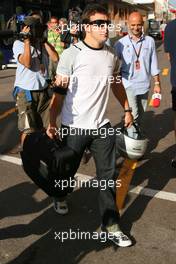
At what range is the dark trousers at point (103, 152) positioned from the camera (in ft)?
13.2

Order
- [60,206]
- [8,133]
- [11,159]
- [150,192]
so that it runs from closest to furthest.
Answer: [60,206] → [150,192] → [11,159] → [8,133]

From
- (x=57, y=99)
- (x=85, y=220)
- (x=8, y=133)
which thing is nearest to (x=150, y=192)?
(x=85, y=220)

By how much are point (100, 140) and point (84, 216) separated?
0.94 metres

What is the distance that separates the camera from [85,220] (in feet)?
14.7

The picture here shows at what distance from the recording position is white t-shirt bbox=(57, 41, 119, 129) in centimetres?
382

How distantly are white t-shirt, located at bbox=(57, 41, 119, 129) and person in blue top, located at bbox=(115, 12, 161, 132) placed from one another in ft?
6.01

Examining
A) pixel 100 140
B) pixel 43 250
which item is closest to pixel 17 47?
pixel 100 140

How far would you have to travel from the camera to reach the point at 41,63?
5.61m

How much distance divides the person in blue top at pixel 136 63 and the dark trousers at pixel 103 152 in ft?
6.35

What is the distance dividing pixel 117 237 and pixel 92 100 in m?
1.17

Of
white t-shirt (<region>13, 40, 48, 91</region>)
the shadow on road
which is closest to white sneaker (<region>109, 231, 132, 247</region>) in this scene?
white t-shirt (<region>13, 40, 48, 91</region>)

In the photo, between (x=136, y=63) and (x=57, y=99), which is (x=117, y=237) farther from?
(x=136, y=63)

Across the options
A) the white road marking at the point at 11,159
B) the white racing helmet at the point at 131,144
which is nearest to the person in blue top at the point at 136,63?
the white racing helmet at the point at 131,144

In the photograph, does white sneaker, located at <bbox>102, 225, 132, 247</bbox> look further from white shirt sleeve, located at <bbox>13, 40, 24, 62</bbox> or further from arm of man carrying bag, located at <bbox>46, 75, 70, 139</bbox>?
white shirt sleeve, located at <bbox>13, 40, 24, 62</bbox>
